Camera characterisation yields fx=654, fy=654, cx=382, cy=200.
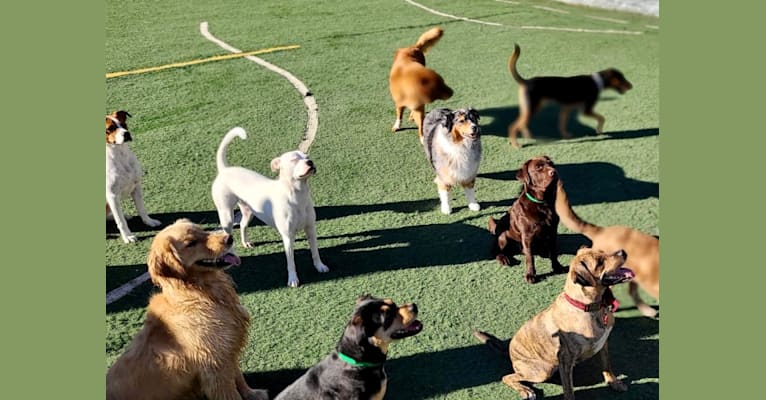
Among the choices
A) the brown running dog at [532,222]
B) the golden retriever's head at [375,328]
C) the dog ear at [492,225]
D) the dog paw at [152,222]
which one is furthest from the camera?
the dog paw at [152,222]

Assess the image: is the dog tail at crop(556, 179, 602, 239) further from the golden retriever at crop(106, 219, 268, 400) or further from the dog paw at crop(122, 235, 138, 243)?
the dog paw at crop(122, 235, 138, 243)

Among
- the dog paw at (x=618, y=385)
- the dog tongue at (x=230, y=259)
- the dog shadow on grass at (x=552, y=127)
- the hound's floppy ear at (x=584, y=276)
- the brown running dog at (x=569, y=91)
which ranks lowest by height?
the dog paw at (x=618, y=385)

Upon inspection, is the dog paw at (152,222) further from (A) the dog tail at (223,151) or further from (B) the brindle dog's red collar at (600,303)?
(B) the brindle dog's red collar at (600,303)

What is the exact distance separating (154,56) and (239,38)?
0.85m

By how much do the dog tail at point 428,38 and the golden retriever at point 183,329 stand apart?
2169 mm

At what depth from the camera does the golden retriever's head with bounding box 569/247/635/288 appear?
3617 mm

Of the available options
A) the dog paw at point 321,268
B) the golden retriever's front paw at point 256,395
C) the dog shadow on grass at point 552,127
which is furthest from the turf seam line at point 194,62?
the golden retriever's front paw at point 256,395

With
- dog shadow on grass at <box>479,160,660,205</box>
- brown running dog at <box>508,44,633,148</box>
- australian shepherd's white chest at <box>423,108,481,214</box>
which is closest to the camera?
brown running dog at <box>508,44,633,148</box>

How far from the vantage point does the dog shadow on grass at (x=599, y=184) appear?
436 centimetres

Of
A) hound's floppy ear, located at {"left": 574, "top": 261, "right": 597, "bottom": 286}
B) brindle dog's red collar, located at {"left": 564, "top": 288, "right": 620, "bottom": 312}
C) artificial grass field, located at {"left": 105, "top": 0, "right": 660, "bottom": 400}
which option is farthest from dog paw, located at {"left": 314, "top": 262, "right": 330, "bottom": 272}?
hound's floppy ear, located at {"left": 574, "top": 261, "right": 597, "bottom": 286}

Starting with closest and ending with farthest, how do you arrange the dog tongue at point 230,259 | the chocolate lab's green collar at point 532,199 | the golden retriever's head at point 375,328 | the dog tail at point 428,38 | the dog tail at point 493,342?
the golden retriever's head at point 375,328 < the dog tongue at point 230,259 < the dog tail at point 493,342 < the chocolate lab's green collar at point 532,199 < the dog tail at point 428,38

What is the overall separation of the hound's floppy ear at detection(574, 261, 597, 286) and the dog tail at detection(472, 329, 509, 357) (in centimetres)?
83

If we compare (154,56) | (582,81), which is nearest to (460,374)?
(582,81)

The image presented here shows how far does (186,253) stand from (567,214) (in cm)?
264
